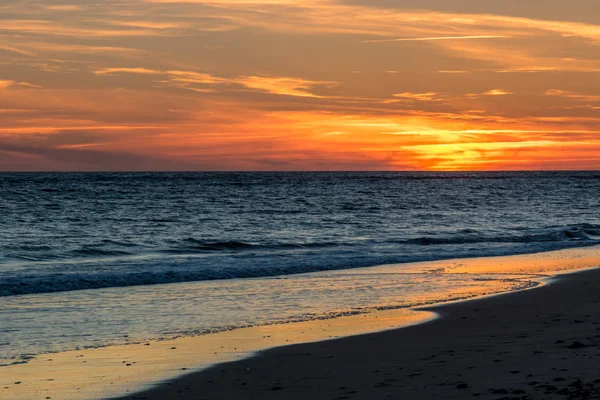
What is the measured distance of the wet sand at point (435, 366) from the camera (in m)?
8.38

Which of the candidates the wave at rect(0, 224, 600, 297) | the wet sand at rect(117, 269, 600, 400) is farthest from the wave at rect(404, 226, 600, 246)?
the wet sand at rect(117, 269, 600, 400)

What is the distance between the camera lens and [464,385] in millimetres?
8508

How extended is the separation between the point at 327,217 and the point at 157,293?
34.7 meters

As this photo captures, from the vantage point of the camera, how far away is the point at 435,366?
9.82m

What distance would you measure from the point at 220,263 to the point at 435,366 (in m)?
15.9

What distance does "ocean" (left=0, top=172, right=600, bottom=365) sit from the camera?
14.0 m

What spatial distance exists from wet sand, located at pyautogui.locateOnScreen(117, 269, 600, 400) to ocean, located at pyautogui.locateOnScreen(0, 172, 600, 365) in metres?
2.45

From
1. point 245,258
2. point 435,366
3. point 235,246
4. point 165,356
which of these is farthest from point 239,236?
point 435,366

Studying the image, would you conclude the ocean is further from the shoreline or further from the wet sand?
the wet sand

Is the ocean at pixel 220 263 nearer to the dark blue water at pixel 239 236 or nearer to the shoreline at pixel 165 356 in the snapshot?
the dark blue water at pixel 239 236

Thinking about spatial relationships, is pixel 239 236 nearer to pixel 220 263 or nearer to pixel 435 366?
pixel 220 263

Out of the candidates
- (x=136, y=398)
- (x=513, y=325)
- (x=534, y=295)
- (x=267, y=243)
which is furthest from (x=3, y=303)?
(x=267, y=243)

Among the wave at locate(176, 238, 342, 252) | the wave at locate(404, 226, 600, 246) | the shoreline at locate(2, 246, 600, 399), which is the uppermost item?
the shoreline at locate(2, 246, 600, 399)

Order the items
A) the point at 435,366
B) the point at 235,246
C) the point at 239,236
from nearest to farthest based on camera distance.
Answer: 1. the point at 435,366
2. the point at 235,246
3. the point at 239,236
